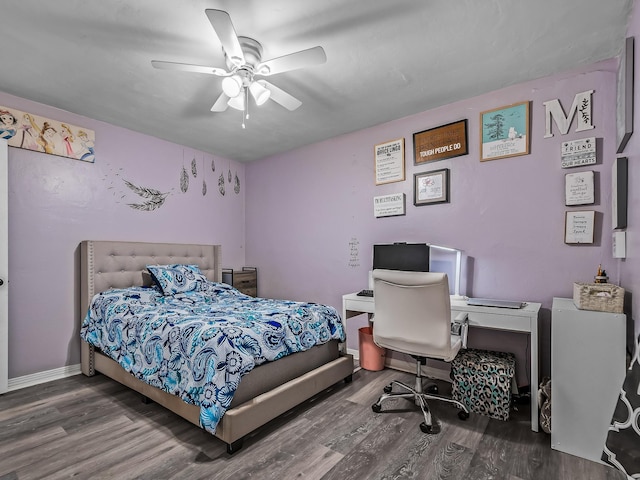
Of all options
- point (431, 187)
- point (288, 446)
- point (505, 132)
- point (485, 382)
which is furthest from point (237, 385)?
point (505, 132)

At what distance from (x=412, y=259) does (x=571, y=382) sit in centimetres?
145

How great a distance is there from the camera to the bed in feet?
6.50

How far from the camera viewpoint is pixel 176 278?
336 cm

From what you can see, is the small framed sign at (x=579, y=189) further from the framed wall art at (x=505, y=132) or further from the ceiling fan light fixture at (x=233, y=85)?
the ceiling fan light fixture at (x=233, y=85)

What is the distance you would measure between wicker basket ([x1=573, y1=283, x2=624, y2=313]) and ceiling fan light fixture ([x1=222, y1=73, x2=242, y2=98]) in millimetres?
2472

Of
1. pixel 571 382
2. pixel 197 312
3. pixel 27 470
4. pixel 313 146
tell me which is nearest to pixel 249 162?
pixel 313 146

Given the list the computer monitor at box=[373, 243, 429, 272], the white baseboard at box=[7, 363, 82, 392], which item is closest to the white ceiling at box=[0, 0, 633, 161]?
the computer monitor at box=[373, 243, 429, 272]

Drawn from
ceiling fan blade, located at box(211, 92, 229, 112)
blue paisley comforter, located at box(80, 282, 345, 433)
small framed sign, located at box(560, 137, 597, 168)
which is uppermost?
ceiling fan blade, located at box(211, 92, 229, 112)

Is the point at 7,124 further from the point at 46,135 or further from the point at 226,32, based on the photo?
the point at 226,32

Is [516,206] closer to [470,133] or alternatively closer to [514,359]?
[470,133]

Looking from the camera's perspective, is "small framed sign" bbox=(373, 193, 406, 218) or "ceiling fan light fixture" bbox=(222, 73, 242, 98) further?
"small framed sign" bbox=(373, 193, 406, 218)

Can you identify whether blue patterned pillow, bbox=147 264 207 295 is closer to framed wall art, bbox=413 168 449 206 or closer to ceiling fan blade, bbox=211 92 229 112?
ceiling fan blade, bbox=211 92 229 112

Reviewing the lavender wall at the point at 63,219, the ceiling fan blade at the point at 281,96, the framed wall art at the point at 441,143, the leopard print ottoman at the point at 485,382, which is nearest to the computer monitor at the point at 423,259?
the leopard print ottoman at the point at 485,382

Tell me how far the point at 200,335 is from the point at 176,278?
5.07ft
